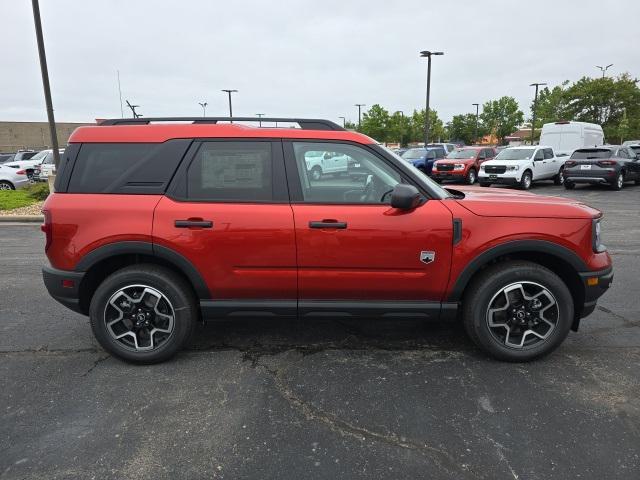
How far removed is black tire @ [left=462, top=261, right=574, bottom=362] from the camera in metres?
3.42

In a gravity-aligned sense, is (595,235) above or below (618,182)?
above

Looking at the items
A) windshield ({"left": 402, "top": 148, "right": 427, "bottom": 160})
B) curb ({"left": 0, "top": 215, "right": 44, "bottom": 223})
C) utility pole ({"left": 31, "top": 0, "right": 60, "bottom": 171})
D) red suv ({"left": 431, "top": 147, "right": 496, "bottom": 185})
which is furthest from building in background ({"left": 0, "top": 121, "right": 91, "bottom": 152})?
curb ({"left": 0, "top": 215, "right": 44, "bottom": 223})

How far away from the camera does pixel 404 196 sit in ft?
10.5

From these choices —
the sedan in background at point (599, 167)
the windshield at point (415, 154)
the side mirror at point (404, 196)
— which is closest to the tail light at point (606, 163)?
the sedan in background at point (599, 167)

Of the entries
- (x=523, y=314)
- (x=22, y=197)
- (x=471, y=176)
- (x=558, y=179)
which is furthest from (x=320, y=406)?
(x=558, y=179)

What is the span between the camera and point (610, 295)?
5.23 m

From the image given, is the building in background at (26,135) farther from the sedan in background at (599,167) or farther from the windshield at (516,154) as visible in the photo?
the sedan in background at (599,167)

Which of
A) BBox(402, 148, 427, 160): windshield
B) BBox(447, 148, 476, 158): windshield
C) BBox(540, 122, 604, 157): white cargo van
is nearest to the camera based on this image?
BBox(447, 148, 476, 158): windshield

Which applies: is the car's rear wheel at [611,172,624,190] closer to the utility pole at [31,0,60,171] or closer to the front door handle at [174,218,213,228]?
the front door handle at [174,218,213,228]

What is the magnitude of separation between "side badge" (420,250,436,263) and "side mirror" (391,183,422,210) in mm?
355

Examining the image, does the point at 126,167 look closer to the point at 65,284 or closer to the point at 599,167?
the point at 65,284

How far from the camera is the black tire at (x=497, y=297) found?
3.42 m

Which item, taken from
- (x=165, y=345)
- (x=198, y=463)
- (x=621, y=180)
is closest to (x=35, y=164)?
(x=165, y=345)

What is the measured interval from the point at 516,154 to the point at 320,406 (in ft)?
59.6
